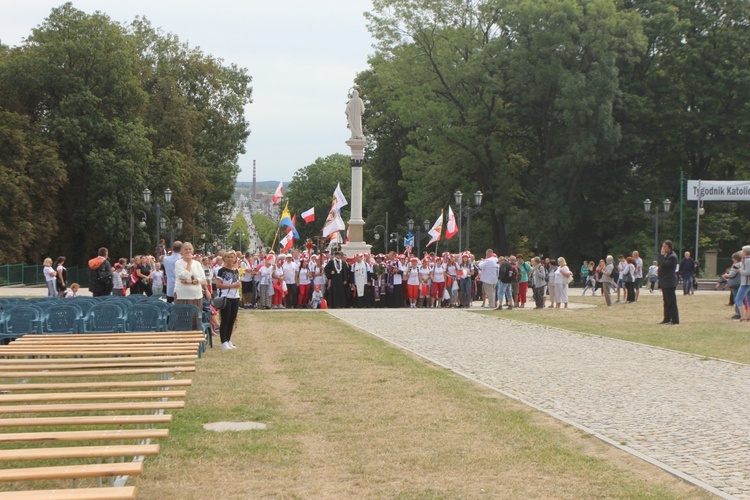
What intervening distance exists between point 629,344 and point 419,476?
1107 cm

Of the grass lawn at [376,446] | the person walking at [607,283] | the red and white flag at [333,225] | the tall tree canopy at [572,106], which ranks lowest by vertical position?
the grass lawn at [376,446]

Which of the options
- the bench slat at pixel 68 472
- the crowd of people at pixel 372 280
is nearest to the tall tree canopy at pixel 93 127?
the crowd of people at pixel 372 280

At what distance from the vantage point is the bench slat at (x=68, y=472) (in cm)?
477

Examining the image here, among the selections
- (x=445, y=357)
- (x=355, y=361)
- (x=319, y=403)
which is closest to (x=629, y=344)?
(x=445, y=357)

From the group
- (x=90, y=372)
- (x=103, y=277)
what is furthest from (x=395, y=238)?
(x=90, y=372)

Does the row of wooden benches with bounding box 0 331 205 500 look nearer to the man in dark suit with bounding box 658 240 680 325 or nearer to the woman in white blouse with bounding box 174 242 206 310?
the woman in white blouse with bounding box 174 242 206 310

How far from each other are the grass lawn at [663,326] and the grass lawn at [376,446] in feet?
21.2

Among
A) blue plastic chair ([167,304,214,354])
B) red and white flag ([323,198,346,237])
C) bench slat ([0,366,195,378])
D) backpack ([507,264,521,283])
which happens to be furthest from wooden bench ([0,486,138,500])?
red and white flag ([323,198,346,237])

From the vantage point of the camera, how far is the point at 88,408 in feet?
21.6

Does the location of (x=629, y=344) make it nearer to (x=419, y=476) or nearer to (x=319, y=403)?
(x=319, y=403)

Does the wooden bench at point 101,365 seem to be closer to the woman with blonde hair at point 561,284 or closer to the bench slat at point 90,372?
the bench slat at point 90,372

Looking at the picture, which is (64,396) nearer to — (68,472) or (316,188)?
(68,472)

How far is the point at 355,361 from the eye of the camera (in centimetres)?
1378

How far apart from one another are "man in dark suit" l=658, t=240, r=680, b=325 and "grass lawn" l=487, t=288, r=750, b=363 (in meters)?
0.40
